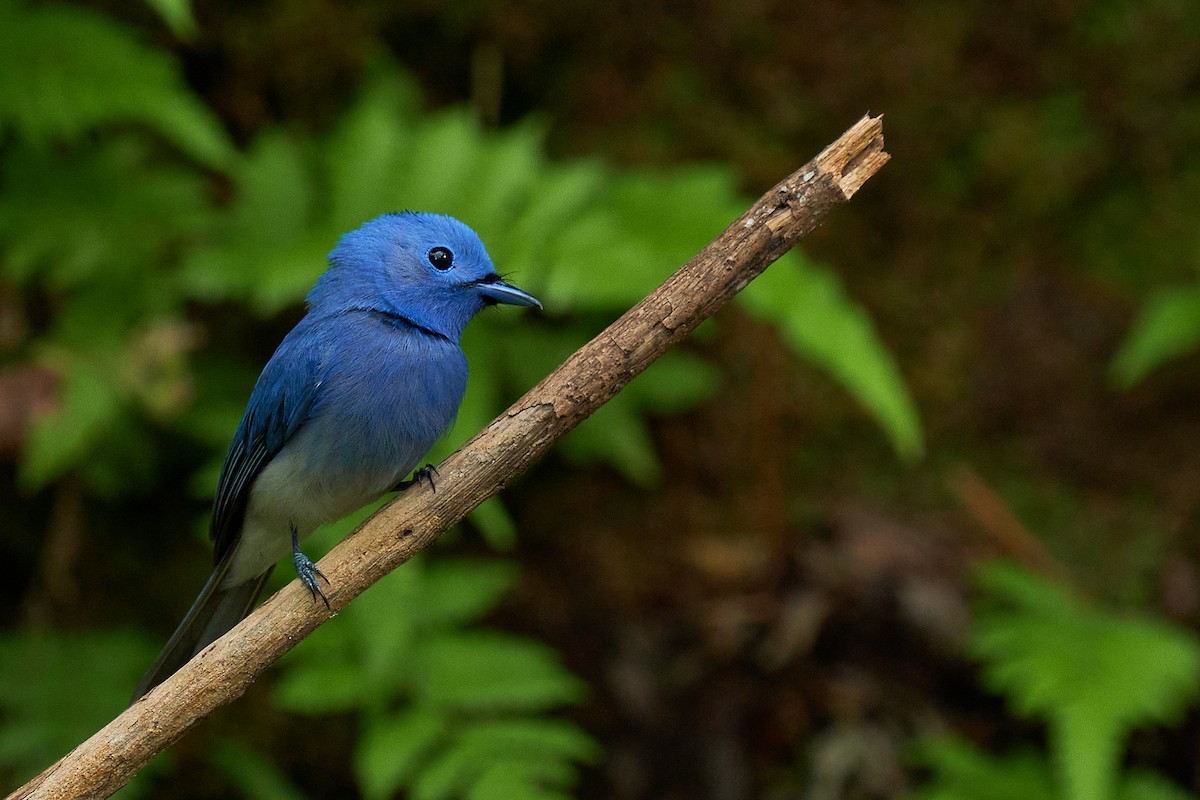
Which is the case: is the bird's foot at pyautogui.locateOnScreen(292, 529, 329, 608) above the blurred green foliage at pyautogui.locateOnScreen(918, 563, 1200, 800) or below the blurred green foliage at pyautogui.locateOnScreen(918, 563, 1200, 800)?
above

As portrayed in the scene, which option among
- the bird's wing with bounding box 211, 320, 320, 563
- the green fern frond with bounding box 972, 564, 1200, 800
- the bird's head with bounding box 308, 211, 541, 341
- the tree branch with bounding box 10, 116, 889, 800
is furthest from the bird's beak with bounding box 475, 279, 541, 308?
the green fern frond with bounding box 972, 564, 1200, 800

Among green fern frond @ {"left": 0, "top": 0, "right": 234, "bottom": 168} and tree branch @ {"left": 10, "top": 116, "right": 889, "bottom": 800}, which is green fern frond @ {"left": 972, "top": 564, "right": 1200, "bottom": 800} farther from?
green fern frond @ {"left": 0, "top": 0, "right": 234, "bottom": 168}

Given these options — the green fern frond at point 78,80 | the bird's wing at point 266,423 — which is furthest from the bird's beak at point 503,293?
the green fern frond at point 78,80

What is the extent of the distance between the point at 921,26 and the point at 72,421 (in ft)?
13.1

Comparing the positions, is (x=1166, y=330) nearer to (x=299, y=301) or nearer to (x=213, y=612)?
(x=299, y=301)

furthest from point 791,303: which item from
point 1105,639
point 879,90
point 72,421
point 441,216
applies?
point 72,421

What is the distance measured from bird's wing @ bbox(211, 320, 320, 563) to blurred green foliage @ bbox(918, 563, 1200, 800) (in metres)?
2.59

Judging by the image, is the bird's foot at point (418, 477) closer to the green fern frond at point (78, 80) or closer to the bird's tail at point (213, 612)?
the bird's tail at point (213, 612)

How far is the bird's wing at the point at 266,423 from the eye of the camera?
3.31 m

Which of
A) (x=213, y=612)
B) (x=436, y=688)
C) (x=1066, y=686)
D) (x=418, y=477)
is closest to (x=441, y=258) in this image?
(x=418, y=477)

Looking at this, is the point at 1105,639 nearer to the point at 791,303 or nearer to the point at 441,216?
the point at 791,303

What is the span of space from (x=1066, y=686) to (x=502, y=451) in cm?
259

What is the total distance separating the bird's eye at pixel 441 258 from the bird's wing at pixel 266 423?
375 mm

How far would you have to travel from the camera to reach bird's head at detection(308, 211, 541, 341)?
3.34 m
